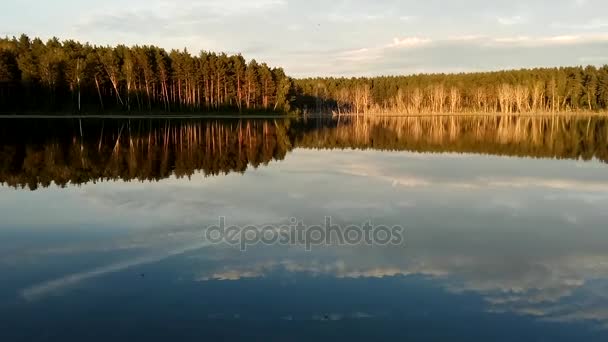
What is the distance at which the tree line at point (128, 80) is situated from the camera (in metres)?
77.3

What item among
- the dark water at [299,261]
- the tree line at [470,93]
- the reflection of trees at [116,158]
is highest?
the tree line at [470,93]

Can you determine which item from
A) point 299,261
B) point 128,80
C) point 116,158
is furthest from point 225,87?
point 299,261

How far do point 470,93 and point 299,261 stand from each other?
151032 millimetres

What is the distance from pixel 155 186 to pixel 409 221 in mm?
8929

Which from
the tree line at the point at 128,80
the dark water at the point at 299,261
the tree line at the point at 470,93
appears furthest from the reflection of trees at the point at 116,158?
the tree line at the point at 470,93

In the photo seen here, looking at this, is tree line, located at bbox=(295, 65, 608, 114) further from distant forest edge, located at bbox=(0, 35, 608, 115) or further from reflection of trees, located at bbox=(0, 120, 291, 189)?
reflection of trees, located at bbox=(0, 120, 291, 189)

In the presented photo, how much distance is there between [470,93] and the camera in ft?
494

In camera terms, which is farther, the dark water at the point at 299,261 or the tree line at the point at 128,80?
the tree line at the point at 128,80

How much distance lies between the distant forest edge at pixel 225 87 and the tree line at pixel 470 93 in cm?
29

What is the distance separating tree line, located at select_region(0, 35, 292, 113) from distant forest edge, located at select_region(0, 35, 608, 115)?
156mm

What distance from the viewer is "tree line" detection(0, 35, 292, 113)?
77312 millimetres

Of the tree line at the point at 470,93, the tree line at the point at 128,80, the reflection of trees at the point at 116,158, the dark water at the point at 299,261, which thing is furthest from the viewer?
the tree line at the point at 470,93

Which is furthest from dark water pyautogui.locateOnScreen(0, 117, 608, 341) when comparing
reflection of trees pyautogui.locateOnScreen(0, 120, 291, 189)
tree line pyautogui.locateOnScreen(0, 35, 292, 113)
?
tree line pyautogui.locateOnScreen(0, 35, 292, 113)

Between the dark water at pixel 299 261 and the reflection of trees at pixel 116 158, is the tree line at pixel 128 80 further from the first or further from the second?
the dark water at pixel 299 261
